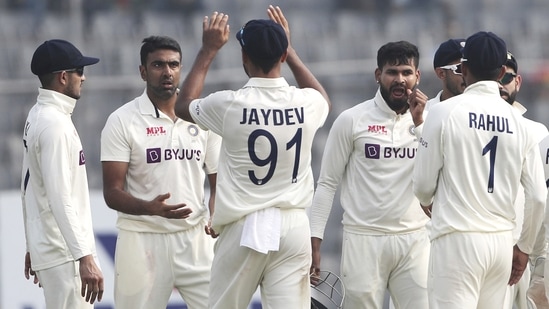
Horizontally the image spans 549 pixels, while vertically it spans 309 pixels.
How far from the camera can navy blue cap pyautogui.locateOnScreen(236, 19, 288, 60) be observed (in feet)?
22.6

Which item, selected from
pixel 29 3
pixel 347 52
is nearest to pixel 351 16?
pixel 347 52

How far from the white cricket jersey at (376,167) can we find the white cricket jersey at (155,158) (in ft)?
2.75

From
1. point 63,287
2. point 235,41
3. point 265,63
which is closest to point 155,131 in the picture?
point 63,287

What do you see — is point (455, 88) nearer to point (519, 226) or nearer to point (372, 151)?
point (372, 151)

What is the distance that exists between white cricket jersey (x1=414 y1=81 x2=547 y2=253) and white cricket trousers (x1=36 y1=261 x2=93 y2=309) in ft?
6.78

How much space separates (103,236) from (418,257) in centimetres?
364

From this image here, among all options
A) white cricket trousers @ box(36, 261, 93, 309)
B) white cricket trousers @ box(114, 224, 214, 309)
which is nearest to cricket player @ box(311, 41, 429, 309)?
white cricket trousers @ box(114, 224, 214, 309)

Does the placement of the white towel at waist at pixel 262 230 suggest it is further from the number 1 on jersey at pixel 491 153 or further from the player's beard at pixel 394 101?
the player's beard at pixel 394 101

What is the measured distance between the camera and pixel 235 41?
52.1ft

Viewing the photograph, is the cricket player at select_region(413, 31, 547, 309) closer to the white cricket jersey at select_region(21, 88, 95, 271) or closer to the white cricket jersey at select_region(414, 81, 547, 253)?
the white cricket jersey at select_region(414, 81, 547, 253)

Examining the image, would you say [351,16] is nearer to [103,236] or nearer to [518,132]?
[103,236]

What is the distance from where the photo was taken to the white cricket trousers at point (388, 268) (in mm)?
7940

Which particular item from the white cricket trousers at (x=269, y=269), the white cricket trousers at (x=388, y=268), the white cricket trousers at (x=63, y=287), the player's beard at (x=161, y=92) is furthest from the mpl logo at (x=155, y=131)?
the white cricket trousers at (x=388, y=268)

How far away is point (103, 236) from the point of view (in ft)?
35.3
